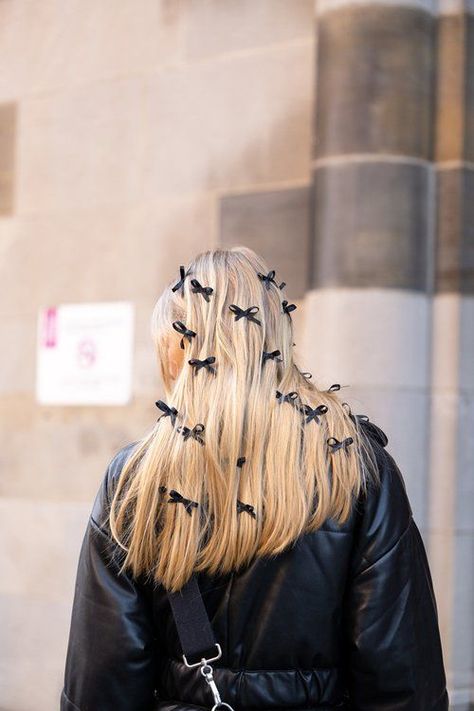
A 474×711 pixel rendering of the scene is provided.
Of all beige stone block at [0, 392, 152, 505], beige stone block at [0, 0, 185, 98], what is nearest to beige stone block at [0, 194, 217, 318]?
beige stone block at [0, 392, 152, 505]

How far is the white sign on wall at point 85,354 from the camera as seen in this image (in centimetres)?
485

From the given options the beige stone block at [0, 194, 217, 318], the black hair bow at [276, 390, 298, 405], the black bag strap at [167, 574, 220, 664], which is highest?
the beige stone block at [0, 194, 217, 318]

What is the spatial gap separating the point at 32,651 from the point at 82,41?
3.01 metres

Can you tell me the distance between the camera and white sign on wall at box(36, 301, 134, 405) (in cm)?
485

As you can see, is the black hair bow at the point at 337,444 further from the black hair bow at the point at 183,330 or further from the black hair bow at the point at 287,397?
the black hair bow at the point at 183,330

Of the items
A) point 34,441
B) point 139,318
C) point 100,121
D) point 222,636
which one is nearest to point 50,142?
point 100,121

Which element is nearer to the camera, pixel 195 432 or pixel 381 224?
pixel 195 432

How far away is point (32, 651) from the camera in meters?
5.05

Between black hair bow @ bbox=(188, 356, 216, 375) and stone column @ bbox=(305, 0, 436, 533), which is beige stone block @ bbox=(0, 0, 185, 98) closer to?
stone column @ bbox=(305, 0, 436, 533)

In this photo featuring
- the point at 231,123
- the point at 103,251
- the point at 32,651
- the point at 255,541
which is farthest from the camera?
the point at 32,651

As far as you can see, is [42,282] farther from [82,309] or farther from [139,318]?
[139,318]

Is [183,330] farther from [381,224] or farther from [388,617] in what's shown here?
[381,224]

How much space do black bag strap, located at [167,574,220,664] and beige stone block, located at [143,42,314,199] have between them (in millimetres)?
→ 2586

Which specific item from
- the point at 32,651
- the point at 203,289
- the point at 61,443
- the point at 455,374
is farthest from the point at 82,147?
the point at 203,289
